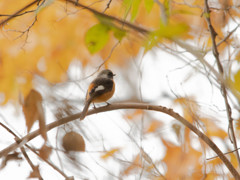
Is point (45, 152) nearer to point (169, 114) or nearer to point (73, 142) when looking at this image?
point (73, 142)

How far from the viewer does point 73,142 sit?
123 centimetres

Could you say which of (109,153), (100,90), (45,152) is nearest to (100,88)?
(100,90)

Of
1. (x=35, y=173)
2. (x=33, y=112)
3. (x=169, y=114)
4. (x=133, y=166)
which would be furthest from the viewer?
(x=133, y=166)

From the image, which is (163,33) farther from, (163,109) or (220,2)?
(220,2)

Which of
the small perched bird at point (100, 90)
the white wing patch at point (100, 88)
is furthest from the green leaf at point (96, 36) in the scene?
the white wing patch at point (100, 88)

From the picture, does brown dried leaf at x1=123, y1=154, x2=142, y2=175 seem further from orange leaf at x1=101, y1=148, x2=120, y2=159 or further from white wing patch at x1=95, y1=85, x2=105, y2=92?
white wing patch at x1=95, y1=85, x2=105, y2=92

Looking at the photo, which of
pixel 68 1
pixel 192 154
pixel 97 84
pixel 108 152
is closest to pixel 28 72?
pixel 97 84

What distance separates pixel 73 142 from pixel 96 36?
1.79ft

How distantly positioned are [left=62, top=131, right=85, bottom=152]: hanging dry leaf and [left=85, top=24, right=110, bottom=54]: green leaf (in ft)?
1.45

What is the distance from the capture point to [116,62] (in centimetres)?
291

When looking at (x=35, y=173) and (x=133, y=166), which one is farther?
(x=133, y=166)

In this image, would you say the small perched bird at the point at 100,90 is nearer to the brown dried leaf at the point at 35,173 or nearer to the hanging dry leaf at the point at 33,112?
the hanging dry leaf at the point at 33,112

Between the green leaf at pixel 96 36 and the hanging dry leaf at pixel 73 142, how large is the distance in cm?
44

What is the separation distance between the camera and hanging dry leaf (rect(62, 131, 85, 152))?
1.22m
